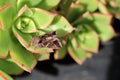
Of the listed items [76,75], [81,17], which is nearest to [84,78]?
[76,75]

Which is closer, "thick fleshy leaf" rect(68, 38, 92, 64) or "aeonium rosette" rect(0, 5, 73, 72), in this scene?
"aeonium rosette" rect(0, 5, 73, 72)

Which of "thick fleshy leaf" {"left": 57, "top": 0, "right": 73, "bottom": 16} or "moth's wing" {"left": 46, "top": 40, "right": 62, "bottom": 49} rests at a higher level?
"thick fleshy leaf" {"left": 57, "top": 0, "right": 73, "bottom": 16}

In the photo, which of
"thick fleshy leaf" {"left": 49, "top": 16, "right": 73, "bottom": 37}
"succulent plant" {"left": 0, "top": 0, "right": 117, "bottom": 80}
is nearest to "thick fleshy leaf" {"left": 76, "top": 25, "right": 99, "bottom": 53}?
"succulent plant" {"left": 0, "top": 0, "right": 117, "bottom": 80}

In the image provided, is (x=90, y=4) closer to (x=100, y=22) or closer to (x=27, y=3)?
(x=100, y=22)

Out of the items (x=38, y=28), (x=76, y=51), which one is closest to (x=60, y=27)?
(x=38, y=28)

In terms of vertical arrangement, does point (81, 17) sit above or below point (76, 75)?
above

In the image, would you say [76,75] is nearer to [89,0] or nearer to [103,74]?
[103,74]

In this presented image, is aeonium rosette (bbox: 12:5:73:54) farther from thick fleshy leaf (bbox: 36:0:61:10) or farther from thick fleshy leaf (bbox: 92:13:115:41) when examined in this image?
thick fleshy leaf (bbox: 92:13:115:41)
